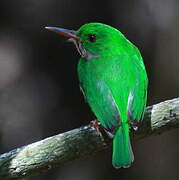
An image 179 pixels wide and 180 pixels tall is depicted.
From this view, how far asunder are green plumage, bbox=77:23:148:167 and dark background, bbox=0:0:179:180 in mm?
1686

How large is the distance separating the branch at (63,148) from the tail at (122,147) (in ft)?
0.35

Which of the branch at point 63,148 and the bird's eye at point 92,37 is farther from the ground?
the bird's eye at point 92,37

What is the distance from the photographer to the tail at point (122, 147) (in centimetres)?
372

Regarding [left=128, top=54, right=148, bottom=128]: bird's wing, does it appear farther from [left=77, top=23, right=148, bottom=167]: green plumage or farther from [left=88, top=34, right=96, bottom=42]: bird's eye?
[left=88, top=34, right=96, bottom=42]: bird's eye

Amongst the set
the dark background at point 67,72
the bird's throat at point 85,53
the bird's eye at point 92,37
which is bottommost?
the dark background at point 67,72

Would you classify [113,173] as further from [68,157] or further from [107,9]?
[68,157]

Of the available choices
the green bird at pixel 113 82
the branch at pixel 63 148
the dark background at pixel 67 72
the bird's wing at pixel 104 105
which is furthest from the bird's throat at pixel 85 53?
the dark background at pixel 67 72

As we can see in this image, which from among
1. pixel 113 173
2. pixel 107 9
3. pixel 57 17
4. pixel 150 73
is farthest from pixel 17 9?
pixel 113 173

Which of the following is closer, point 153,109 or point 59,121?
point 153,109

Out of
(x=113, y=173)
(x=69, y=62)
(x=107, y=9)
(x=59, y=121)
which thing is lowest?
(x=113, y=173)

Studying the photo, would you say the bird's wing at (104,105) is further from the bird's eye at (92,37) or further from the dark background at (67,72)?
the dark background at (67,72)

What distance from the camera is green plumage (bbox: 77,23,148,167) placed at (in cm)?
375

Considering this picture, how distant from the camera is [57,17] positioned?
6.38m

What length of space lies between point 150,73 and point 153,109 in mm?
2394
